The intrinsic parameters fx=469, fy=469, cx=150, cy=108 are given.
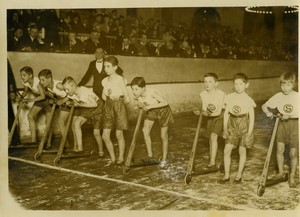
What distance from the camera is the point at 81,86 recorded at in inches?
43.8

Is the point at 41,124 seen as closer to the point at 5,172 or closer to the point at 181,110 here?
the point at 5,172

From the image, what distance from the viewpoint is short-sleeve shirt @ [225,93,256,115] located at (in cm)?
108

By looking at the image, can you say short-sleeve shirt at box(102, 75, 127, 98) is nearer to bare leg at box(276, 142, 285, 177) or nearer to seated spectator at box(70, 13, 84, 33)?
seated spectator at box(70, 13, 84, 33)

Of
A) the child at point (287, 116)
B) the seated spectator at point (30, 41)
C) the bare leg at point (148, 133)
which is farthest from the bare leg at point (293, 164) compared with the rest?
the seated spectator at point (30, 41)

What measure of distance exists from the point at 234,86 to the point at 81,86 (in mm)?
360

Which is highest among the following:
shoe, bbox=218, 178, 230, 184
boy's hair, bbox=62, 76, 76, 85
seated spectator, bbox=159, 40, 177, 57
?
seated spectator, bbox=159, 40, 177, 57

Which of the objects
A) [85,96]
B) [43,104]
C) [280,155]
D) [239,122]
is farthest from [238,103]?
[43,104]

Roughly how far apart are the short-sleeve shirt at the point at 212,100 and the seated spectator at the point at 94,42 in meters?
0.26

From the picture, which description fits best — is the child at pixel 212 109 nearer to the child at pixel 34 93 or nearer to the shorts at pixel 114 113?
the shorts at pixel 114 113

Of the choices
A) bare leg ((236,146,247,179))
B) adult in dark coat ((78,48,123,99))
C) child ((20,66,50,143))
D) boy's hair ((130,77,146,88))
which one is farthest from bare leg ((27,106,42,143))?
bare leg ((236,146,247,179))

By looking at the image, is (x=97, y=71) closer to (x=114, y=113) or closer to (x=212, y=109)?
(x=114, y=113)

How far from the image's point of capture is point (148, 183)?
1.09 metres

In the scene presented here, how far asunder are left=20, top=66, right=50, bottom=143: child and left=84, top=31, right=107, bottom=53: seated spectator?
0.48 ft

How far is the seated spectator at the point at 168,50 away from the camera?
1098 millimetres
